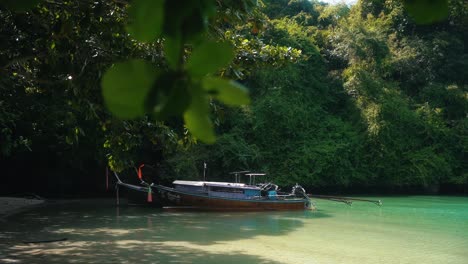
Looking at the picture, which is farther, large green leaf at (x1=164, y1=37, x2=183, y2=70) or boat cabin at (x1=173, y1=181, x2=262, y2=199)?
boat cabin at (x1=173, y1=181, x2=262, y2=199)

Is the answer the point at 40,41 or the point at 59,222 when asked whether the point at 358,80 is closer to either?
the point at 59,222

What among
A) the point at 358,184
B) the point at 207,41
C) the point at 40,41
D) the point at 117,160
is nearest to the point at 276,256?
the point at 117,160

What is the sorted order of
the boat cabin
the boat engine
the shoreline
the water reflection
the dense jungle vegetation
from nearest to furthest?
the water reflection < the shoreline < the boat cabin < the boat engine < the dense jungle vegetation

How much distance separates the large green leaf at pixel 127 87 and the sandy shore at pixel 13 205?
459 inches

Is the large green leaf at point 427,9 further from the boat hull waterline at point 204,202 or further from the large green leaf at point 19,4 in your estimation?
the boat hull waterline at point 204,202

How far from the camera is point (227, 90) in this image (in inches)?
20.3

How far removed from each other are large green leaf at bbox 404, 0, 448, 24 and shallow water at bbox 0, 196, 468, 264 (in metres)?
6.43

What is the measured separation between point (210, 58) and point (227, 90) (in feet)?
0.14

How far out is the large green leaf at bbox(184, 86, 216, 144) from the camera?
0.53m

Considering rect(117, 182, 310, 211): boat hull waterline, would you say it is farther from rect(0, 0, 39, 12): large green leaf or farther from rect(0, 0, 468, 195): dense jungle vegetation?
rect(0, 0, 39, 12): large green leaf

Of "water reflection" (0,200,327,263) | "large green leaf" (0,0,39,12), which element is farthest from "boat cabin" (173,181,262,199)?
"large green leaf" (0,0,39,12)

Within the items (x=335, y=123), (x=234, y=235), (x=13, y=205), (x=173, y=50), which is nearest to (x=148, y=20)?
(x=173, y=50)

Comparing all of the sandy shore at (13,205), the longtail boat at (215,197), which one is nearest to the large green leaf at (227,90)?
the sandy shore at (13,205)

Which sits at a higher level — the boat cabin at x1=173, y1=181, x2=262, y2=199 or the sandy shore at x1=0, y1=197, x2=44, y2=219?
the boat cabin at x1=173, y1=181, x2=262, y2=199
